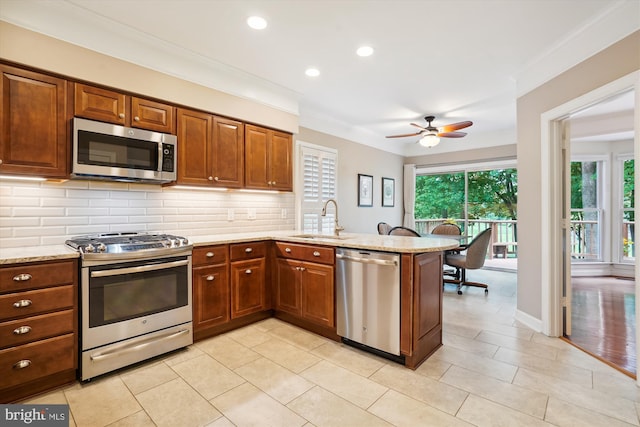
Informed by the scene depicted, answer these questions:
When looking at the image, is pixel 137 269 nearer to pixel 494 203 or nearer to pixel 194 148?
pixel 194 148

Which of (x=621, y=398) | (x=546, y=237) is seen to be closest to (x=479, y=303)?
(x=546, y=237)

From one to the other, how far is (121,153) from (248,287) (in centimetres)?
164

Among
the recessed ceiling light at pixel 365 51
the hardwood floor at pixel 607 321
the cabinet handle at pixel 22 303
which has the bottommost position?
the hardwood floor at pixel 607 321

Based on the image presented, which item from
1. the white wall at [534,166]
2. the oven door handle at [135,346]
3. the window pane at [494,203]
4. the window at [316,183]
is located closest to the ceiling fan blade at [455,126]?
the white wall at [534,166]

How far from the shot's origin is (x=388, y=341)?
237 centimetres

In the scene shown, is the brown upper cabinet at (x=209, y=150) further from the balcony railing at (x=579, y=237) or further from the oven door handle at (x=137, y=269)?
the balcony railing at (x=579, y=237)

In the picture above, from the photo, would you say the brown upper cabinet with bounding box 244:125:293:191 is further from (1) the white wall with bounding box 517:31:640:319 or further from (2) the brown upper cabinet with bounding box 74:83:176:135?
(1) the white wall with bounding box 517:31:640:319

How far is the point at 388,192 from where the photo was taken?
6.51m

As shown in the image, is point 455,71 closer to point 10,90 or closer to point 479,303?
point 479,303

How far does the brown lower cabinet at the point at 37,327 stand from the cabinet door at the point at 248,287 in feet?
4.03

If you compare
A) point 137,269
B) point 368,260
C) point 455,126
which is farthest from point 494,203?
point 137,269

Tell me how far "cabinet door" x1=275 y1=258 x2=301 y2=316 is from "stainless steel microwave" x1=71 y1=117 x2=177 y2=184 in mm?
1360

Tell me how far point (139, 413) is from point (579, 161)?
24.3 feet

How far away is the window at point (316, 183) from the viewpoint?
4.54 metres
